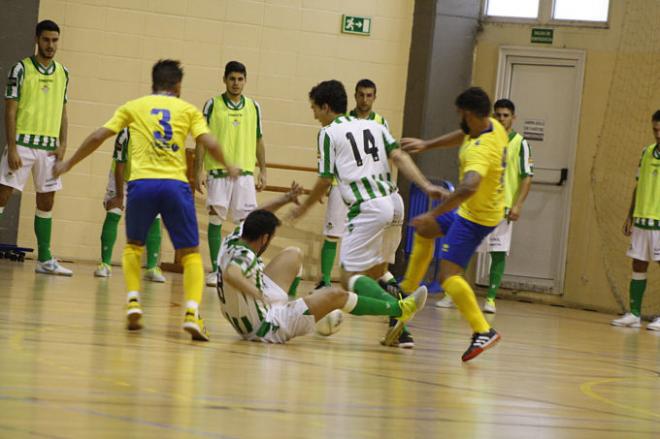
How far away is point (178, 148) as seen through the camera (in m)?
5.73

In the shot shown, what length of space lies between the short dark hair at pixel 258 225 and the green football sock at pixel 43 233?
382 cm

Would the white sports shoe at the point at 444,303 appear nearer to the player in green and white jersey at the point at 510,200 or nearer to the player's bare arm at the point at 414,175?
the player in green and white jersey at the point at 510,200

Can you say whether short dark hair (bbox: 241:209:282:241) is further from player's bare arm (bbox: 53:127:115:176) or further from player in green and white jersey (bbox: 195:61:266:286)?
player in green and white jersey (bbox: 195:61:266:286)

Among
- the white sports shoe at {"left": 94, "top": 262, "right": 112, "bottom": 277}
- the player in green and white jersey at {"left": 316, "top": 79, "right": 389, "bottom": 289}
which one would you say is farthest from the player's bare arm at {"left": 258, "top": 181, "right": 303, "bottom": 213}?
the white sports shoe at {"left": 94, "top": 262, "right": 112, "bottom": 277}

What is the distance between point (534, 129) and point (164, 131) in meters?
6.90

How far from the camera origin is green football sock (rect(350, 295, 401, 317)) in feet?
18.7

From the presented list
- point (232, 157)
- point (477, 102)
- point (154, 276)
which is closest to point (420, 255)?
point (477, 102)

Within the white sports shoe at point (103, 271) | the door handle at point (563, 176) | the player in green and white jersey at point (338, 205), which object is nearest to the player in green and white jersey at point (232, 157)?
the player in green and white jersey at point (338, 205)

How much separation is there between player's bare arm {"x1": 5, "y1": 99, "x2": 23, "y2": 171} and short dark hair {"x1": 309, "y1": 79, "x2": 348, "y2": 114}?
3585 mm

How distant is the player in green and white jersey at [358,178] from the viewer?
6.16 metres

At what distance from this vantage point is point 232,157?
380 inches

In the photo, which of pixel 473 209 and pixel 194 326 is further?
pixel 473 209

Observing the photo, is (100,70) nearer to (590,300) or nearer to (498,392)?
(590,300)

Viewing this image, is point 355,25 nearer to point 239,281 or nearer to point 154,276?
point 154,276
